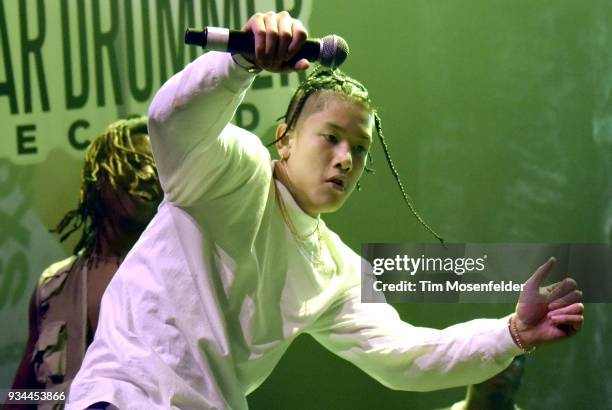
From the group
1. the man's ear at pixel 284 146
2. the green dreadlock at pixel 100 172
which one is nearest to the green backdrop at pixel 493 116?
the green dreadlock at pixel 100 172

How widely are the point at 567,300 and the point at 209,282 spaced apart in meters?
0.65

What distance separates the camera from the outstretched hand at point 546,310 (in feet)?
5.07

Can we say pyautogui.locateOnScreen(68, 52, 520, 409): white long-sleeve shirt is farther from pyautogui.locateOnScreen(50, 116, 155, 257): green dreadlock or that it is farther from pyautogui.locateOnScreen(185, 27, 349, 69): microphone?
pyautogui.locateOnScreen(50, 116, 155, 257): green dreadlock

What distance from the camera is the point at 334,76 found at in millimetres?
1672

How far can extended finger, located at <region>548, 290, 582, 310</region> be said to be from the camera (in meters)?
1.56

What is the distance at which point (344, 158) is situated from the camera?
5.23 feet

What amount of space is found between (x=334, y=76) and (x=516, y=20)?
1.90 feet

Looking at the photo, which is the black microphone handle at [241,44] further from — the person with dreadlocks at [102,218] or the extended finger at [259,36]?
the person with dreadlocks at [102,218]

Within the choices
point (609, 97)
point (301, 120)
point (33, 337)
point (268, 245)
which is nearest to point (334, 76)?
point (301, 120)

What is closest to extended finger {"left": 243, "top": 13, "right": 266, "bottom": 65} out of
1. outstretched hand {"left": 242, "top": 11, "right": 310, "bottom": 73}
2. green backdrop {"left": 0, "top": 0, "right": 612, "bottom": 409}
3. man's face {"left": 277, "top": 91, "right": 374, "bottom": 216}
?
outstretched hand {"left": 242, "top": 11, "right": 310, "bottom": 73}

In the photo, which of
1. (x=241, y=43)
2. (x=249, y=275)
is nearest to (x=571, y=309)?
(x=249, y=275)

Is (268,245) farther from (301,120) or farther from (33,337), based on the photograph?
(33,337)

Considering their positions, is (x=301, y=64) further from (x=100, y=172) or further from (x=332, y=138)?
(x=100, y=172)

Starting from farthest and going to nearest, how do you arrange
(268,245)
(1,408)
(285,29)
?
(1,408) < (268,245) < (285,29)
